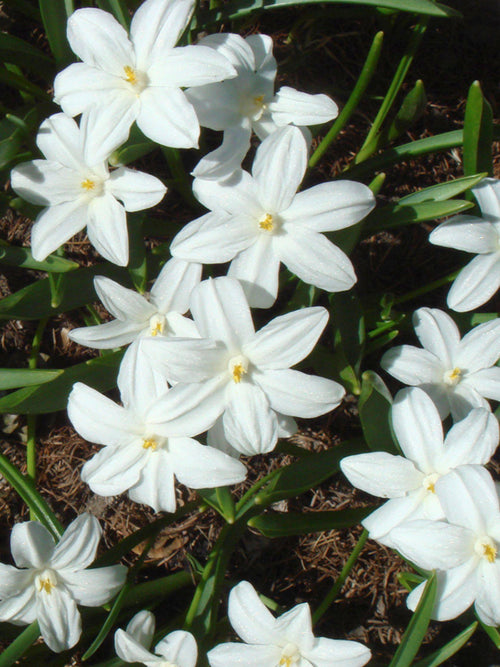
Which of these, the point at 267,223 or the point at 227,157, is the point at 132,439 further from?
the point at 227,157

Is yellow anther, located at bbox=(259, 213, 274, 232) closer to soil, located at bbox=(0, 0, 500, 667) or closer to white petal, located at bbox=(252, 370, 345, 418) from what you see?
white petal, located at bbox=(252, 370, 345, 418)

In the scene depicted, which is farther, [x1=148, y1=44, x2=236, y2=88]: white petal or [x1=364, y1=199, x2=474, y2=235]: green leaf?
[x1=364, y1=199, x2=474, y2=235]: green leaf

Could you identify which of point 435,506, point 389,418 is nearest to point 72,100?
point 389,418

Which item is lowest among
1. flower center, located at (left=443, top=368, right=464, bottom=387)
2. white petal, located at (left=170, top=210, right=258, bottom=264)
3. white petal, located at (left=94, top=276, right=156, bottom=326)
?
flower center, located at (left=443, top=368, right=464, bottom=387)

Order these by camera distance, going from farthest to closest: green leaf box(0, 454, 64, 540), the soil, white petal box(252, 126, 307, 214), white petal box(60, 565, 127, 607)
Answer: the soil < green leaf box(0, 454, 64, 540) < white petal box(60, 565, 127, 607) < white petal box(252, 126, 307, 214)

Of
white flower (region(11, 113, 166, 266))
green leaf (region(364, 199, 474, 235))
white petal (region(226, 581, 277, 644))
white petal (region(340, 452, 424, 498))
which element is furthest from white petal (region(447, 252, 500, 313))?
white petal (region(226, 581, 277, 644))

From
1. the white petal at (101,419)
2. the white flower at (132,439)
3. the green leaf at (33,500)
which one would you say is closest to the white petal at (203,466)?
the white flower at (132,439)

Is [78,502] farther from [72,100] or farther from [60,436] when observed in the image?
[72,100]

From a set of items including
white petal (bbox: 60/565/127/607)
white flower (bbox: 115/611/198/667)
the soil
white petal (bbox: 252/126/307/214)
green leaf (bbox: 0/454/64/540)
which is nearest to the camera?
white petal (bbox: 252/126/307/214)

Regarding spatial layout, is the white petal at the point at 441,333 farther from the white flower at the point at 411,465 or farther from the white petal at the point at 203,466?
the white petal at the point at 203,466
